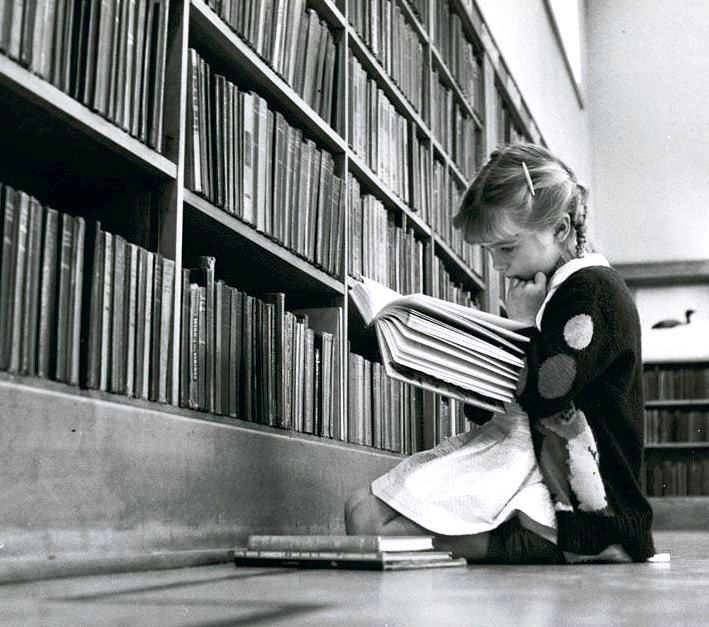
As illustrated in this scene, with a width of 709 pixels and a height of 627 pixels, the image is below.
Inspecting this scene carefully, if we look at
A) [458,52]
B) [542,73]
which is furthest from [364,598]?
[542,73]

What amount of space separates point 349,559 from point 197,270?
24.3 inches

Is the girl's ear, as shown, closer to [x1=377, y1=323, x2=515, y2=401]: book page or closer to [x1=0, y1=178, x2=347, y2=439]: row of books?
[x1=377, y1=323, x2=515, y2=401]: book page

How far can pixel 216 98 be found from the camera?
5.96 feet

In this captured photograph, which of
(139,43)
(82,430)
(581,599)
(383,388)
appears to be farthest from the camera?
(383,388)

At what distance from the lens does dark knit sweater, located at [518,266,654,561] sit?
155 cm

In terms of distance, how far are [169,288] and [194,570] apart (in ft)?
1.45

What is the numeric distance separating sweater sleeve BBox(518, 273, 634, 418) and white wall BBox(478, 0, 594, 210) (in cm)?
283

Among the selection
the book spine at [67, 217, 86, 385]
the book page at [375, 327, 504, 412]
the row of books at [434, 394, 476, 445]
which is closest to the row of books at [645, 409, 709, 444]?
the row of books at [434, 394, 476, 445]

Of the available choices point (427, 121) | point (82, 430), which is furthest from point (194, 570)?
point (427, 121)

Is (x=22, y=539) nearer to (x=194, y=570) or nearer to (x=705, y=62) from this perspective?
(x=194, y=570)

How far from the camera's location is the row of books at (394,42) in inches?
107

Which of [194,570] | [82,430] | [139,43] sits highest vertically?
[139,43]

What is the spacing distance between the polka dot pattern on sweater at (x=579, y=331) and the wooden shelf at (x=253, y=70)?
0.85 m

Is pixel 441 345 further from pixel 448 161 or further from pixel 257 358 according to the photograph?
pixel 448 161
